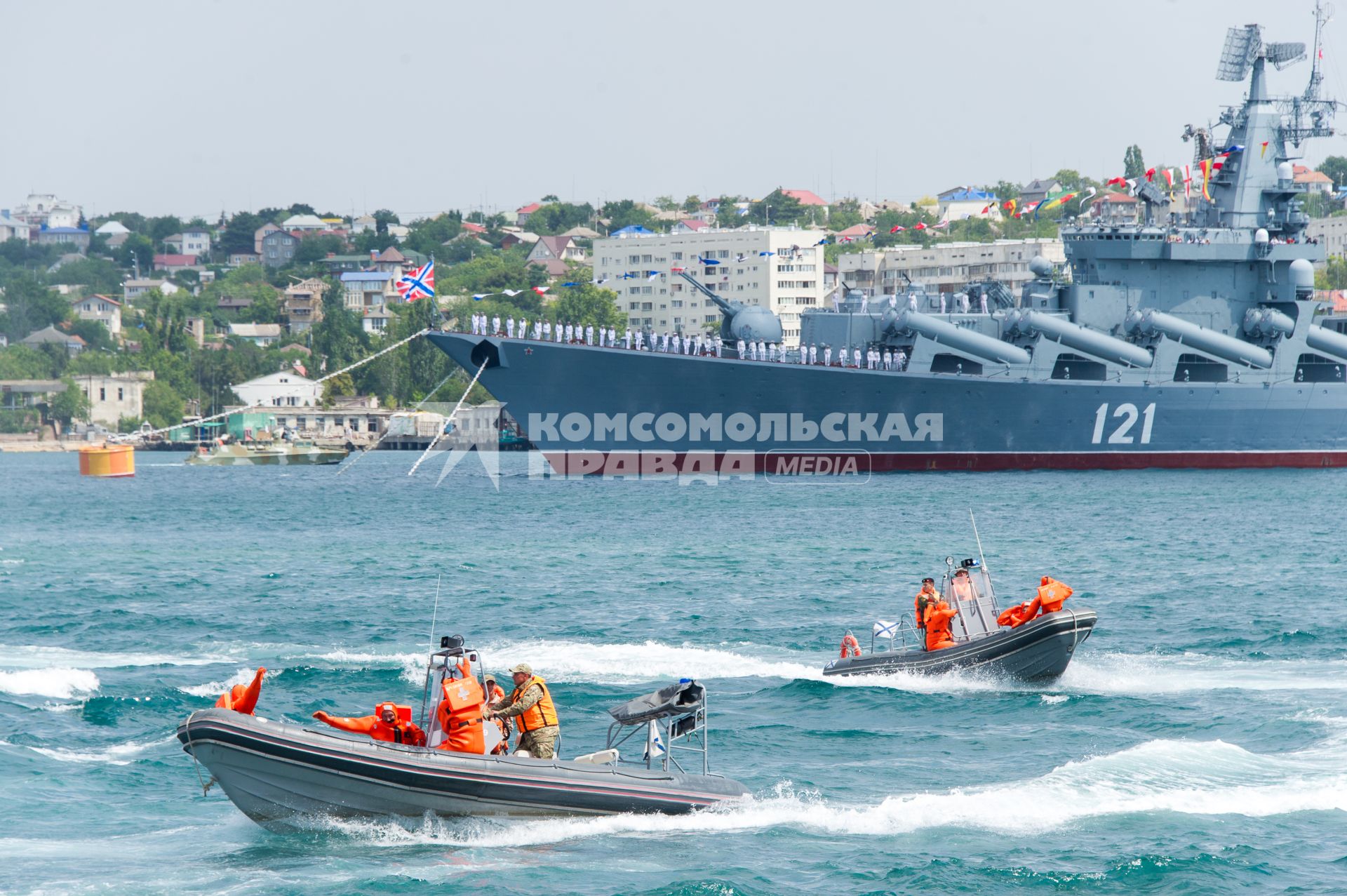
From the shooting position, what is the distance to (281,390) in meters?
126

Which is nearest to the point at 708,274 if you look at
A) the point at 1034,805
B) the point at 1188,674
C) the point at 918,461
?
the point at 918,461

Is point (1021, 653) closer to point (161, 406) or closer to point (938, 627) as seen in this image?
point (938, 627)

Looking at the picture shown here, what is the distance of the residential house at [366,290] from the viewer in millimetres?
164125

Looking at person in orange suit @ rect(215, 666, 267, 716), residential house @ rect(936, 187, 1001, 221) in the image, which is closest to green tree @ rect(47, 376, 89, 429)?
residential house @ rect(936, 187, 1001, 221)

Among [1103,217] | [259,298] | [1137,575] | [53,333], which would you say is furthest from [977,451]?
[259,298]

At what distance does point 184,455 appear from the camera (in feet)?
387

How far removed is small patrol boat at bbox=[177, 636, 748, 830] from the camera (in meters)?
13.7

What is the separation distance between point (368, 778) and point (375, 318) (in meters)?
148

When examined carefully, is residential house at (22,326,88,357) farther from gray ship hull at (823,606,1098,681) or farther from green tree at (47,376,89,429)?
gray ship hull at (823,606,1098,681)

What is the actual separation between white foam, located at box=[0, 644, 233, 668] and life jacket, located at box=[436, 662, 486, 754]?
10.5 m

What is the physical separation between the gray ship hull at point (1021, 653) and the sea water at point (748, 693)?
0.76 ft

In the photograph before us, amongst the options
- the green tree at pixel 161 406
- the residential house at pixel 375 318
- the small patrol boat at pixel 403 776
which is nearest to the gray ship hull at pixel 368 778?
the small patrol boat at pixel 403 776

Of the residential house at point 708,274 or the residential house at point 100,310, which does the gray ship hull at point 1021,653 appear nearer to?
the residential house at point 708,274

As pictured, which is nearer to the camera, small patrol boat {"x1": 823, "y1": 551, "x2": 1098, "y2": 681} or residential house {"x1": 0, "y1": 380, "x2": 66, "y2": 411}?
small patrol boat {"x1": 823, "y1": 551, "x2": 1098, "y2": 681}
